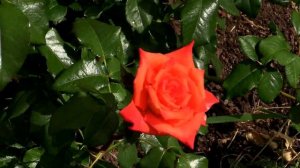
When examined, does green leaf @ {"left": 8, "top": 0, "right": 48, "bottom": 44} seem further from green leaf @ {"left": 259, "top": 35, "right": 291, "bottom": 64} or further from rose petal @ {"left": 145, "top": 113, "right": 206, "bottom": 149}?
green leaf @ {"left": 259, "top": 35, "right": 291, "bottom": 64}

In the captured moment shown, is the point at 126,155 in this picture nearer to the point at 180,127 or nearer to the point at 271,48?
the point at 180,127

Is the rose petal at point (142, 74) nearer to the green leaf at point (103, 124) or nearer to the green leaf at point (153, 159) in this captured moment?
the green leaf at point (103, 124)

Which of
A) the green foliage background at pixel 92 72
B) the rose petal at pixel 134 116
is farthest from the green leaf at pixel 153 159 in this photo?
the rose petal at pixel 134 116

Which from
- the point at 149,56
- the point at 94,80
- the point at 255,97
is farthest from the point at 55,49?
the point at 255,97

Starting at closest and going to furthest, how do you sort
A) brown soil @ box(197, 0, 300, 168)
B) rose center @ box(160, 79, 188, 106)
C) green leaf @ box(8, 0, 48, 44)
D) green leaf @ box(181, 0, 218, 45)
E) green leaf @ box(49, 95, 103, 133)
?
rose center @ box(160, 79, 188, 106), green leaf @ box(49, 95, 103, 133), green leaf @ box(8, 0, 48, 44), green leaf @ box(181, 0, 218, 45), brown soil @ box(197, 0, 300, 168)

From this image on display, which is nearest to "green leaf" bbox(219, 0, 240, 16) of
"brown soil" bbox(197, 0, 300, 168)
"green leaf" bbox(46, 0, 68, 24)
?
"green leaf" bbox(46, 0, 68, 24)

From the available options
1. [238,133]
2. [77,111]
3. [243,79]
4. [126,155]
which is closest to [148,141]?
[126,155]
